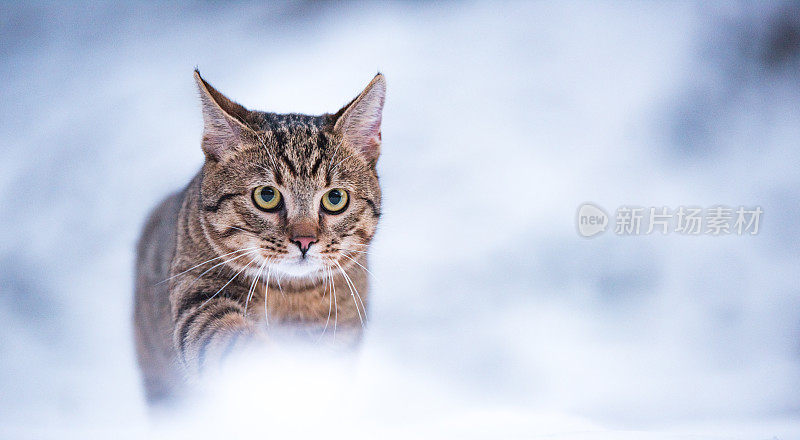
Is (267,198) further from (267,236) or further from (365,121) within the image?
A: (365,121)

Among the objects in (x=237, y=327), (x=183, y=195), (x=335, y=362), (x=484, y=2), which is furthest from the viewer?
(x=484, y=2)

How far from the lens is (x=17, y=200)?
3.05 feet

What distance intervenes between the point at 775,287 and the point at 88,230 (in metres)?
1.26

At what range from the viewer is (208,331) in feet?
2.50

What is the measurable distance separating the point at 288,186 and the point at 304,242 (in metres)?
0.09

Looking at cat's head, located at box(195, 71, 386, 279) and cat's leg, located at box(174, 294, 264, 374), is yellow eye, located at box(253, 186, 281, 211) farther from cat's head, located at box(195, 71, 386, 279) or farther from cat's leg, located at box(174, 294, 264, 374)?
cat's leg, located at box(174, 294, 264, 374)

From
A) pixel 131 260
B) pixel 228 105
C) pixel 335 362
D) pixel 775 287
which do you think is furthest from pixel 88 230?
pixel 775 287

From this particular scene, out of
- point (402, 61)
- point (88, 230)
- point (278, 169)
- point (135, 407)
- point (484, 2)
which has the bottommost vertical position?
point (135, 407)

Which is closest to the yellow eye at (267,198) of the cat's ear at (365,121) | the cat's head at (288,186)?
the cat's head at (288,186)

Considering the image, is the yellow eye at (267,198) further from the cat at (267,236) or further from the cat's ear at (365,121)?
the cat's ear at (365,121)

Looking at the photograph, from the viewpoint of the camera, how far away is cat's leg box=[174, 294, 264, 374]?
0.75 m

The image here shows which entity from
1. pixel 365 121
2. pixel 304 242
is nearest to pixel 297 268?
pixel 304 242

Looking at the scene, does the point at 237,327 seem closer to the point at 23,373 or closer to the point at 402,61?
the point at 23,373

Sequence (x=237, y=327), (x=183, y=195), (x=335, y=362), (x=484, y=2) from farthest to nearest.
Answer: (x=484, y=2)
(x=183, y=195)
(x=335, y=362)
(x=237, y=327)
